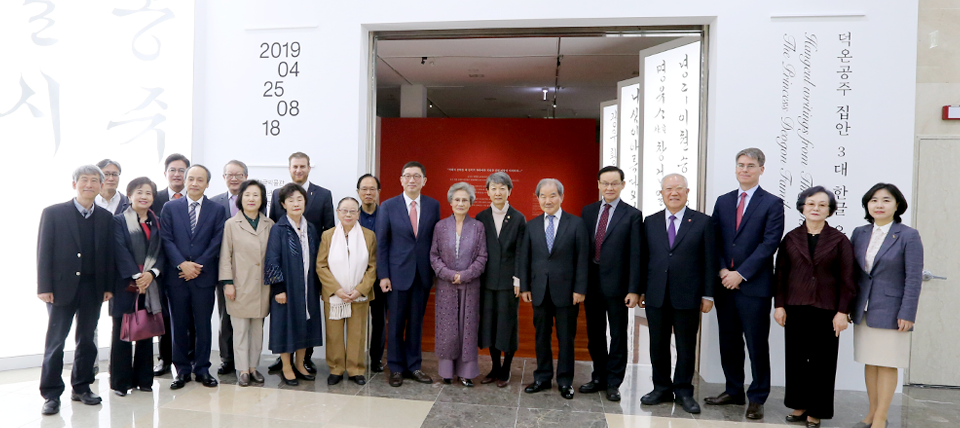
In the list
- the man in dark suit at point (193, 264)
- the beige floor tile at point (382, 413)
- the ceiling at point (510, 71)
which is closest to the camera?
the beige floor tile at point (382, 413)

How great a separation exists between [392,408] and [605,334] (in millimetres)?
1531

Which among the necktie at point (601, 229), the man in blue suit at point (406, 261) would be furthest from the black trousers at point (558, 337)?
the man in blue suit at point (406, 261)

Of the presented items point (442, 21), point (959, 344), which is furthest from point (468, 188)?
point (959, 344)

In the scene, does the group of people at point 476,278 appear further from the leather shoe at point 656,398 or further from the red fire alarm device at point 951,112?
the red fire alarm device at point 951,112

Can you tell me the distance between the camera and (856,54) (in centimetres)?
394

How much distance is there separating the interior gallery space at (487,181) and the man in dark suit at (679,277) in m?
0.03

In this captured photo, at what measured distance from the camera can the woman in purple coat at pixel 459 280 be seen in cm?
369

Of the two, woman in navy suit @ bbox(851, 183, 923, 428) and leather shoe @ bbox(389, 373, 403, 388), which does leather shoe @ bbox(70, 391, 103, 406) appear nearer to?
leather shoe @ bbox(389, 373, 403, 388)

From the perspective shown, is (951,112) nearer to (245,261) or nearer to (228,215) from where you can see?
(245,261)

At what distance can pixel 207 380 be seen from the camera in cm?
377

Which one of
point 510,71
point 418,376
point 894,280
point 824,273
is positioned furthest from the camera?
point 510,71

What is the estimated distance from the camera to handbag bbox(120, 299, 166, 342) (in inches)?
135

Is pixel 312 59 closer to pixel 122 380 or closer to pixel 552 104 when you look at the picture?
pixel 122 380

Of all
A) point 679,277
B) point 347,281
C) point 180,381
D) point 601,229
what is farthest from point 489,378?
point 180,381
